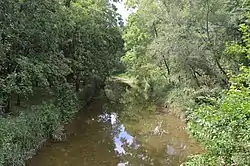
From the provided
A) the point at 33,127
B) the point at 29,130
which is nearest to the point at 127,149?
the point at 33,127

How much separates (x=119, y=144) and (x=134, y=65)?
1702 cm

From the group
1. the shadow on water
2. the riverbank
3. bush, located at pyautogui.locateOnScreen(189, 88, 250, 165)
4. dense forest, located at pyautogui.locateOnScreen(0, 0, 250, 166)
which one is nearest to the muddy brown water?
the shadow on water

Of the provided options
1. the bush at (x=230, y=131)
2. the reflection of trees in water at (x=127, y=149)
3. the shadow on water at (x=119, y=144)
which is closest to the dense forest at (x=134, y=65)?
the bush at (x=230, y=131)

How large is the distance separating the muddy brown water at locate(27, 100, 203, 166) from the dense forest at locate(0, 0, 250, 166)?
0.78 metres

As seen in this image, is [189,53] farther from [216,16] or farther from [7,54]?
[7,54]

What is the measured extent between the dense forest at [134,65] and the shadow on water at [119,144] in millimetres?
764

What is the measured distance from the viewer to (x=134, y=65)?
110 feet

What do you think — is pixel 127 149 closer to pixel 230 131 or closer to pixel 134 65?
pixel 230 131

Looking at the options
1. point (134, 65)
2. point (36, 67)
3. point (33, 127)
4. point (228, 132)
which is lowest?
point (228, 132)

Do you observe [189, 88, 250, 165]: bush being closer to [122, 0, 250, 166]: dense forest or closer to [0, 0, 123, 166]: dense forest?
[122, 0, 250, 166]: dense forest

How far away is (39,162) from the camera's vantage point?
13617 mm

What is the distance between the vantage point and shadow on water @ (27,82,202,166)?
14492 millimetres

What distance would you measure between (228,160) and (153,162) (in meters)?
6.85

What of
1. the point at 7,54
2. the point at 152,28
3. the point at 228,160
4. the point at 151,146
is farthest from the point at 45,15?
the point at 152,28
